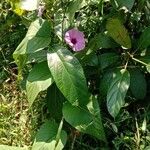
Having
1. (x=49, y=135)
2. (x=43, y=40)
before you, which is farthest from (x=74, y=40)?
(x=49, y=135)

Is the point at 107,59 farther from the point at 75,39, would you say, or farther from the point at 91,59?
the point at 75,39

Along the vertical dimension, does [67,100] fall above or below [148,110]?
above

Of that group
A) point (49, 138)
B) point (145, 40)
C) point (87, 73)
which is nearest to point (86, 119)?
point (49, 138)

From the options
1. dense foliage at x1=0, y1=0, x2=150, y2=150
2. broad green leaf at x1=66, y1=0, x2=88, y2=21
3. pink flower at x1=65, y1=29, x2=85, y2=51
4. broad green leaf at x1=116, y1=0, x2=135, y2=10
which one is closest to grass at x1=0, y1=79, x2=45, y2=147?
dense foliage at x1=0, y1=0, x2=150, y2=150

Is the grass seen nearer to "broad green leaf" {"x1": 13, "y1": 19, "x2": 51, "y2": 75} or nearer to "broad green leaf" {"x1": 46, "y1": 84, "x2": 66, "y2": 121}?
"broad green leaf" {"x1": 46, "y1": 84, "x2": 66, "y2": 121}

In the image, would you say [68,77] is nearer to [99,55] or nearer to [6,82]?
[99,55]
